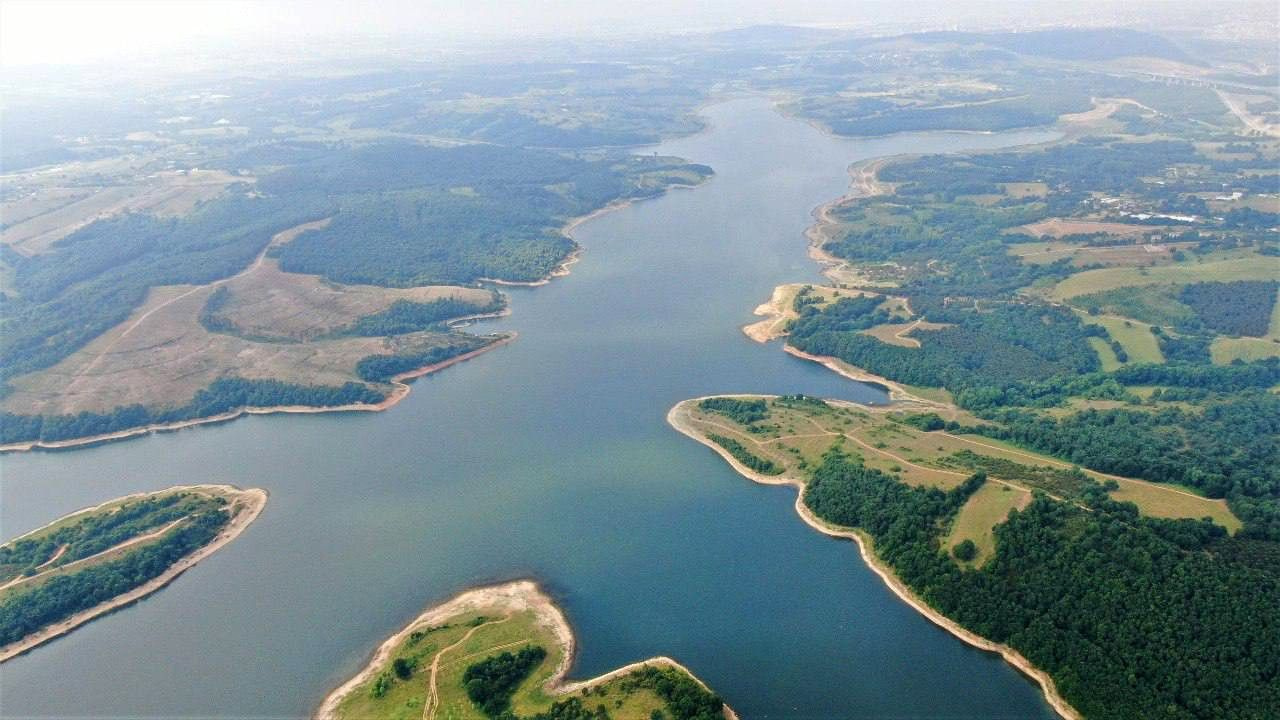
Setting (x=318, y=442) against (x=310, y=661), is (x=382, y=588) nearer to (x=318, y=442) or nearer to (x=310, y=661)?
(x=310, y=661)

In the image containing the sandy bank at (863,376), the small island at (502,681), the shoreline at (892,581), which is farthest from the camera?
the sandy bank at (863,376)

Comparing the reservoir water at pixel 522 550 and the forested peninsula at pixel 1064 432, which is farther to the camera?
the reservoir water at pixel 522 550

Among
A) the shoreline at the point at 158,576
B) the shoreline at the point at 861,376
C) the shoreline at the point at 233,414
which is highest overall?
the shoreline at the point at 861,376

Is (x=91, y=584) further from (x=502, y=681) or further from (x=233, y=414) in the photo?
(x=502, y=681)

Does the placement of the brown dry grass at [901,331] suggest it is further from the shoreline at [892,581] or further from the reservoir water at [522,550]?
the shoreline at [892,581]

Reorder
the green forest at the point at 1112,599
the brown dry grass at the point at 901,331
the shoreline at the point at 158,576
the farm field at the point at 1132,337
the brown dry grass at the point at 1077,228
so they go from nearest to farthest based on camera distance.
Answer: the green forest at the point at 1112,599 → the shoreline at the point at 158,576 → the farm field at the point at 1132,337 → the brown dry grass at the point at 901,331 → the brown dry grass at the point at 1077,228

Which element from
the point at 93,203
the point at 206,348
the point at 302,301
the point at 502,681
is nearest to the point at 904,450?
the point at 502,681

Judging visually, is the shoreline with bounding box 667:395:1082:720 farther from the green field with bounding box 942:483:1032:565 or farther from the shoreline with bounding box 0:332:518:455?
the shoreline with bounding box 0:332:518:455

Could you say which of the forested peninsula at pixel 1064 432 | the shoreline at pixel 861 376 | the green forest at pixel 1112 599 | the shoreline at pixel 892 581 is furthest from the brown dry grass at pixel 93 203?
the green forest at pixel 1112 599
